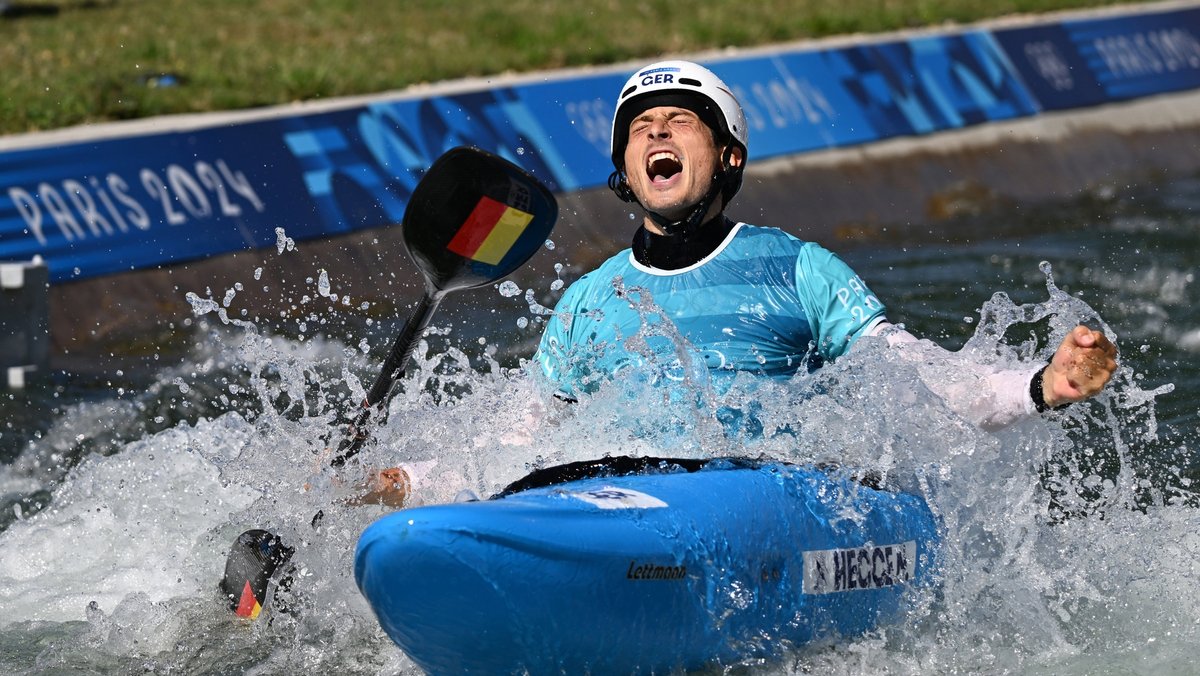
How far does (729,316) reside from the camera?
4473 mm

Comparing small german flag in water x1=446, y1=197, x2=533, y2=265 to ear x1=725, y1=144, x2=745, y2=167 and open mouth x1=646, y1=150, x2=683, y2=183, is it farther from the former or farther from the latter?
ear x1=725, y1=144, x2=745, y2=167

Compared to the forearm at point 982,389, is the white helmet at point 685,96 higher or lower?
higher

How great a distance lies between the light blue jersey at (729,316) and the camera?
4.41 meters

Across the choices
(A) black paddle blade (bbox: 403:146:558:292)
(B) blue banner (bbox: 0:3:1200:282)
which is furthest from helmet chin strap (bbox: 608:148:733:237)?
(B) blue banner (bbox: 0:3:1200:282)

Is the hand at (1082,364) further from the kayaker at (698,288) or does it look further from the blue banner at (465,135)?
the blue banner at (465,135)

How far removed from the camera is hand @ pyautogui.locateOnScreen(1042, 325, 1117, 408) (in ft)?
12.7

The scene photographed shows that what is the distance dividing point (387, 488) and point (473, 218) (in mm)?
809

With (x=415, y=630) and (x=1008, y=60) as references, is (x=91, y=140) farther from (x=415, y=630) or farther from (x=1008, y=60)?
(x=1008, y=60)

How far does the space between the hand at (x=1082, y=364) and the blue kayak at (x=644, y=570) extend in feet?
1.84

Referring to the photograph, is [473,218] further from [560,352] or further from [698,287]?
[698,287]

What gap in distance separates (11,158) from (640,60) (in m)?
5.26

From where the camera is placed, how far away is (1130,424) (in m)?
6.63

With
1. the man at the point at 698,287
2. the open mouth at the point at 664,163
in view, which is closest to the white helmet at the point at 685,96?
the man at the point at 698,287

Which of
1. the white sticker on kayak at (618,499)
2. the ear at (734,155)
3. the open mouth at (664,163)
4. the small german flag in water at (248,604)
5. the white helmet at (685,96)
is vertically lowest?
the small german flag in water at (248,604)
